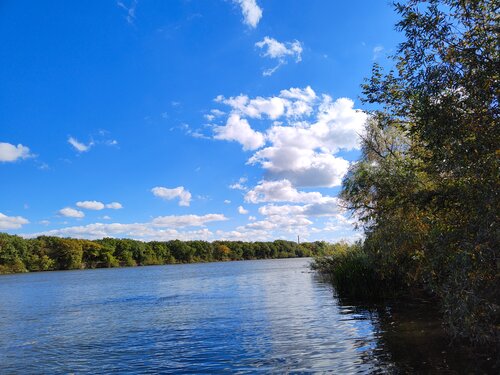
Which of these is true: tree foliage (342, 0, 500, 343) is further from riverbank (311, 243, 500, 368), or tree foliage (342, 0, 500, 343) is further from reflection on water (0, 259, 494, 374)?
riverbank (311, 243, 500, 368)

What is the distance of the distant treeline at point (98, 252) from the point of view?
4254 inches

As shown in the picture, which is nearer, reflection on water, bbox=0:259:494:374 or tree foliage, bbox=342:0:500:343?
tree foliage, bbox=342:0:500:343

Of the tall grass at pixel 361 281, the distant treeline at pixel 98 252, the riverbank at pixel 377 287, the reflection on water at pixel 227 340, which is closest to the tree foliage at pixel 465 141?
the reflection on water at pixel 227 340

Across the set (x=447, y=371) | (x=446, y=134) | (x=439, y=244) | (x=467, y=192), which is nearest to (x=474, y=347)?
(x=447, y=371)

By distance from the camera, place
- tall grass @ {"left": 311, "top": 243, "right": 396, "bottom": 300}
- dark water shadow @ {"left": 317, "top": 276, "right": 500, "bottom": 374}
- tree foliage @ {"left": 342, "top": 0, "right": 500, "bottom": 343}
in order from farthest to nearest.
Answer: tall grass @ {"left": 311, "top": 243, "right": 396, "bottom": 300} → dark water shadow @ {"left": 317, "top": 276, "right": 500, "bottom": 374} → tree foliage @ {"left": 342, "top": 0, "right": 500, "bottom": 343}

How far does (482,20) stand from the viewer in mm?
9562

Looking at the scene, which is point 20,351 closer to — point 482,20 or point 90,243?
point 482,20

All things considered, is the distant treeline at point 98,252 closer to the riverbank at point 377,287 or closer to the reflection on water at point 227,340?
the riverbank at point 377,287

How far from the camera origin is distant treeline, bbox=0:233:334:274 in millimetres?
108062

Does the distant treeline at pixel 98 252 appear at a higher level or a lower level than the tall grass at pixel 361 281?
higher

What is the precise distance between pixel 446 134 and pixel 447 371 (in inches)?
281

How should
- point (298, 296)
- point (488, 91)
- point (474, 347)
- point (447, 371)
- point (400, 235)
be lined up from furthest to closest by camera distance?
point (298, 296)
point (400, 235)
point (474, 347)
point (447, 371)
point (488, 91)

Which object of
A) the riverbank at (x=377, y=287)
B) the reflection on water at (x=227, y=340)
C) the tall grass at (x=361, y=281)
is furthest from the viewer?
the tall grass at (x=361, y=281)

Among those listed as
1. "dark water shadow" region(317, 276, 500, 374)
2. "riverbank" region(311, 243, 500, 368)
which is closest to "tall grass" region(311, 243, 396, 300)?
"riverbank" region(311, 243, 500, 368)
